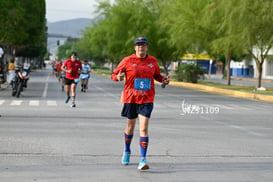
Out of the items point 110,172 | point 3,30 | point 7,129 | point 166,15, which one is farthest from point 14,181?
point 166,15

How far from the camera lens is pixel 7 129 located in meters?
13.0

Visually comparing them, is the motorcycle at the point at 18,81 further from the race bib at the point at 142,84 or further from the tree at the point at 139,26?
the tree at the point at 139,26

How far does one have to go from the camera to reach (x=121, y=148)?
33.9ft

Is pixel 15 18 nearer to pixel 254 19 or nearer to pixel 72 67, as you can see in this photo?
pixel 254 19

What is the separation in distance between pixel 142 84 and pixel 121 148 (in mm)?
2030

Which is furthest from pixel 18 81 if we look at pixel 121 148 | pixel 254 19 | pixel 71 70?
pixel 121 148

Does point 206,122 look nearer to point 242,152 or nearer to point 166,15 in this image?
point 242,152

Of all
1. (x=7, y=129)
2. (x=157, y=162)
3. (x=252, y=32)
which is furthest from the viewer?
(x=252, y=32)

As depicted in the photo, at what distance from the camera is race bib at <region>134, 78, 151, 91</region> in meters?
8.61

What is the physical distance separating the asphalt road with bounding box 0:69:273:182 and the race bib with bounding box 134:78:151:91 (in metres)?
1.05

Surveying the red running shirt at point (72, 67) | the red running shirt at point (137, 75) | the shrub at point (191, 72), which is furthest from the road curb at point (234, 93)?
the red running shirt at point (137, 75)

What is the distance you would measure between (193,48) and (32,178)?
39457mm

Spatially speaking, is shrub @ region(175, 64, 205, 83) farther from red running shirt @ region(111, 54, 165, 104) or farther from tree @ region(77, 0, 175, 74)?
red running shirt @ region(111, 54, 165, 104)

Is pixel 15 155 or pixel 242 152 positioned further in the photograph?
pixel 242 152
